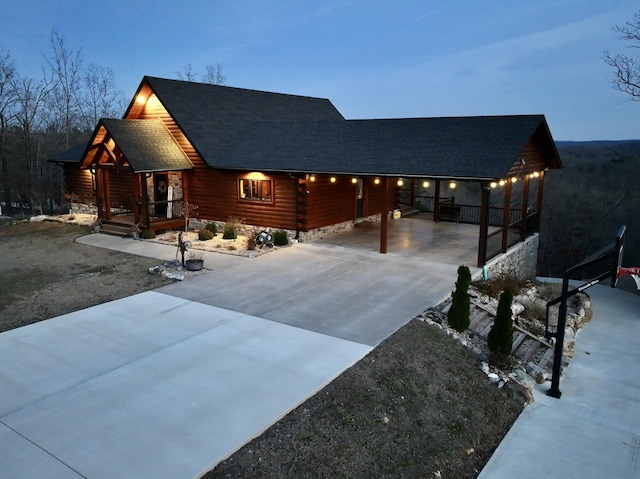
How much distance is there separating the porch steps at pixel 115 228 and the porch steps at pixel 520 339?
1210 centimetres

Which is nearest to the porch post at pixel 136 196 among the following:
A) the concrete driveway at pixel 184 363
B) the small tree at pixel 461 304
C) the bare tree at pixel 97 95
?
the concrete driveway at pixel 184 363

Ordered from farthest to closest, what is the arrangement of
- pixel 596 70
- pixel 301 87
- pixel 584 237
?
pixel 301 87, pixel 596 70, pixel 584 237

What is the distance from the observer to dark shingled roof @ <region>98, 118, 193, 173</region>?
626 inches

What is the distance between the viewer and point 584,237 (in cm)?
3725

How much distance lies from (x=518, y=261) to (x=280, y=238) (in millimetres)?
8069

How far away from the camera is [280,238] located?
15172 millimetres

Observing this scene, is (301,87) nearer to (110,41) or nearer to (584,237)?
(110,41)

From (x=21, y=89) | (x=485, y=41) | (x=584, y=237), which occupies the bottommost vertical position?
(x=584, y=237)

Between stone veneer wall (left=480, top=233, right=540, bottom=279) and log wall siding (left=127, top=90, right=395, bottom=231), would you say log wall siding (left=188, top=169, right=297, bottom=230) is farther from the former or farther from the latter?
stone veneer wall (left=480, top=233, right=540, bottom=279)

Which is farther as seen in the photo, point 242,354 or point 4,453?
point 242,354

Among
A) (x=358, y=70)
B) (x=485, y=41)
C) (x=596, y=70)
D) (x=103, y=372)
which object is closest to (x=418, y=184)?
(x=103, y=372)

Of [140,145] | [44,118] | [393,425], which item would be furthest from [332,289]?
[44,118]

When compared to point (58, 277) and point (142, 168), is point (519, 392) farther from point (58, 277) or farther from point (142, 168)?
point (142, 168)

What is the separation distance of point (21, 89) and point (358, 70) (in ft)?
299
